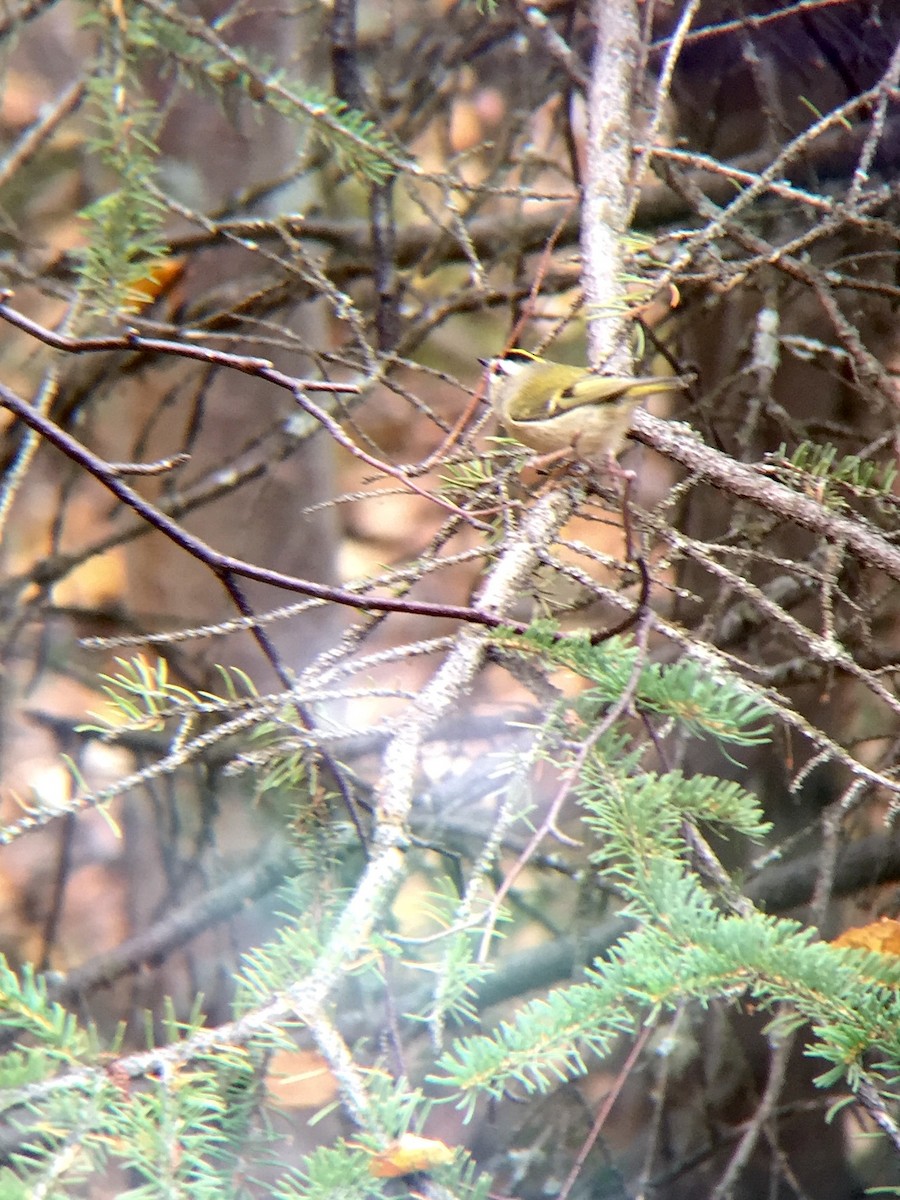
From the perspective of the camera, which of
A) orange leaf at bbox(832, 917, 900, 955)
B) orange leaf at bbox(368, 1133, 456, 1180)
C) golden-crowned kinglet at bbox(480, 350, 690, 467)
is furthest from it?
golden-crowned kinglet at bbox(480, 350, 690, 467)

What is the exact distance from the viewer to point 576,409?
3.00ft

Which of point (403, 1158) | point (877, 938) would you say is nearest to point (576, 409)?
point (877, 938)

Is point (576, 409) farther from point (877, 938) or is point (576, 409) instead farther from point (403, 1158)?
point (403, 1158)

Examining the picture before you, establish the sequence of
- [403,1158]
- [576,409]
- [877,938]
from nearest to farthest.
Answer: [403,1158] < [877,938] < [576,409]

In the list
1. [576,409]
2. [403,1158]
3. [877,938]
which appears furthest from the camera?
[576,409]

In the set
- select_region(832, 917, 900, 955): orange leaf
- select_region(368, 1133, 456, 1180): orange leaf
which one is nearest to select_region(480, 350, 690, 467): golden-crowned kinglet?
select_region(832, 917, 900, 955): orange leaf

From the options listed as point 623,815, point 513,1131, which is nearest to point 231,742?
point 513,1131

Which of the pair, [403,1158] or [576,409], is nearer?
[403,1158]

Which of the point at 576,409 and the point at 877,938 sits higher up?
the point at 576,409

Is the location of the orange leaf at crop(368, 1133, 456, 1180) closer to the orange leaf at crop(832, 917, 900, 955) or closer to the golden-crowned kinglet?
the orange leaf at crop(832, 917, 900, 955)

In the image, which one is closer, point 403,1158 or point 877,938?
point 403,1158

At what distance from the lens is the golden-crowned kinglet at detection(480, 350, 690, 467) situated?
2.92ft

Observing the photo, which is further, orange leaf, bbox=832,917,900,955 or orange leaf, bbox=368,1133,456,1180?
orange leaf, bbox=832,917,900,955

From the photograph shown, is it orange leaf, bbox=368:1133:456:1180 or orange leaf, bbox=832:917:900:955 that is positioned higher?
orange leaf, bbox=832:917:900:955
